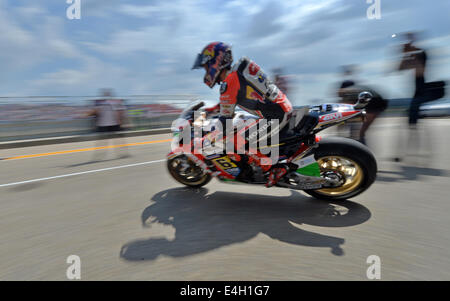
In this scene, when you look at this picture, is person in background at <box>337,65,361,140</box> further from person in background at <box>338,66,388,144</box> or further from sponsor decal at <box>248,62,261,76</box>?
sponsor decal at <box>248,62,261,76</box>

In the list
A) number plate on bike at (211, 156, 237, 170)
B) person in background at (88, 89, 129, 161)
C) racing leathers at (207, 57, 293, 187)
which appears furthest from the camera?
person in background at (88, 89, 129, 161)

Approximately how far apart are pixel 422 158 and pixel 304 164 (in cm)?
354

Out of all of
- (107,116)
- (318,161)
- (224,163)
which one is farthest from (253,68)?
(107,116)

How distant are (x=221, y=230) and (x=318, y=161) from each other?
1.42 m

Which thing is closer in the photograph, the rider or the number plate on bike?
the rider

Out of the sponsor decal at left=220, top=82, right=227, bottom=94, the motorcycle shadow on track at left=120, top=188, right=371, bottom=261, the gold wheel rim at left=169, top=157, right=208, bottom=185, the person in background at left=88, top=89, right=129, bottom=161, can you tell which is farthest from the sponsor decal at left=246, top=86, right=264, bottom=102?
the person in background at left=88, top=89, right=129, bottom=161

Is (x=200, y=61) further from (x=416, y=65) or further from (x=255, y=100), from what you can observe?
(x=416, y=65)

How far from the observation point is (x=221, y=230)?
9.82 ft

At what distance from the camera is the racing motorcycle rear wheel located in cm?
428

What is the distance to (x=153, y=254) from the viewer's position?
2.55 m

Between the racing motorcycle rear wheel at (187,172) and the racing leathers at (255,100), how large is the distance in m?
0.92

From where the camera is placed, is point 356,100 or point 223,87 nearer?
point 223,87

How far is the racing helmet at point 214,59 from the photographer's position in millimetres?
3504

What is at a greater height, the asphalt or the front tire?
the front tire
